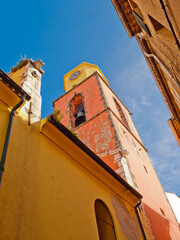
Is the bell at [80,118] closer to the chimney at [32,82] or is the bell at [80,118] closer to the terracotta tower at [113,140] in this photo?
the terracotta tower at [113,140]

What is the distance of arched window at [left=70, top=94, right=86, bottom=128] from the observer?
43.8ft

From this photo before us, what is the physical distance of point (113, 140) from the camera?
9852mm

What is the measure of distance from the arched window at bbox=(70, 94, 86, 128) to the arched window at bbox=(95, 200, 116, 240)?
26.8ft

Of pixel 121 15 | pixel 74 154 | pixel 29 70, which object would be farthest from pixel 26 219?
pixel 121 15

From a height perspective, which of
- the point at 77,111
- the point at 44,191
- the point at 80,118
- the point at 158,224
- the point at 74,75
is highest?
the point at 74,75

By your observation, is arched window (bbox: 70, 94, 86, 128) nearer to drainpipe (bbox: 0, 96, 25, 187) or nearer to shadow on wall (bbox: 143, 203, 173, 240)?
shadow on wall (bbox: 143, 203, 173, 240)

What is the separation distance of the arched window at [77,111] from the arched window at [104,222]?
8182mm

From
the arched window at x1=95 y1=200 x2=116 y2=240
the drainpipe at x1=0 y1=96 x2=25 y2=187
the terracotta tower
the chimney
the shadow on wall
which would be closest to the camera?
the drainpipe at x1=0 y1=96 x2=25 y2=187

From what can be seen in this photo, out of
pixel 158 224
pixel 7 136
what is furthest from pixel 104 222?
pixel 158 224

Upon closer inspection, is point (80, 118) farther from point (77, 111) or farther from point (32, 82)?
point (32, 82)

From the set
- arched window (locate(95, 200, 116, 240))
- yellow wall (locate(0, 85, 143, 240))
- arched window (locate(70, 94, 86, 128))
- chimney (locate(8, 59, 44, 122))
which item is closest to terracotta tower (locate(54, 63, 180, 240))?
arched window (locate(70, 94, 86, 128))

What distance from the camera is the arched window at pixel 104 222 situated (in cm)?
477

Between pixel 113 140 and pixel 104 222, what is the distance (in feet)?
16.9

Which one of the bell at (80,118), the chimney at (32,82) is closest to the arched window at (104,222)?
the chimney at (32,82)
